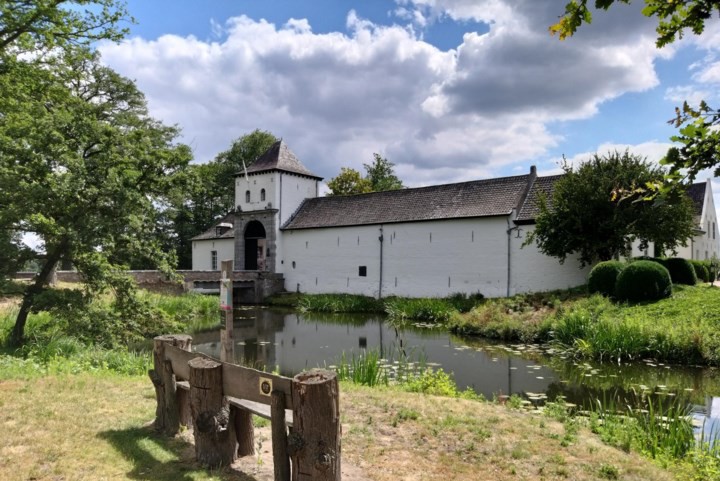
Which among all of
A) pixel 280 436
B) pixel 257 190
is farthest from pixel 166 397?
pixel 257 190

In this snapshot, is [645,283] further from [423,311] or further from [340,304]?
[340,304]

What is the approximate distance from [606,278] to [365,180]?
73.6 feet

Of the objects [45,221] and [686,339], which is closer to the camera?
[45,221]

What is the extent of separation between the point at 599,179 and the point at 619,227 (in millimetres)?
1588

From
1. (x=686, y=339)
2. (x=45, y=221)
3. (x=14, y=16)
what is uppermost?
(x=14, y=16)

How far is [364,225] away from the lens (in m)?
23.9

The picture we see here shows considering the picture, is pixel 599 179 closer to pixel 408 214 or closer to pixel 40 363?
pixel 408 214

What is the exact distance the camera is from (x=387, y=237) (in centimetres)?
2317

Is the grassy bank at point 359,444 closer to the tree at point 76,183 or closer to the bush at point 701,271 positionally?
the tree at point 76,183

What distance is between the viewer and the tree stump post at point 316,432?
2929 millimetres

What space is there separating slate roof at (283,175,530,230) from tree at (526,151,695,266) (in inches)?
133

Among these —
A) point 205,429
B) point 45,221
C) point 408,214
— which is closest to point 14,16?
point 45,221

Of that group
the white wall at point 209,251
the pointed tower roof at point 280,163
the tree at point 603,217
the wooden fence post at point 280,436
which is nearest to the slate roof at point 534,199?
the tree at point 603,217

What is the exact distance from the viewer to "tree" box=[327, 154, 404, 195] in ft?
114
